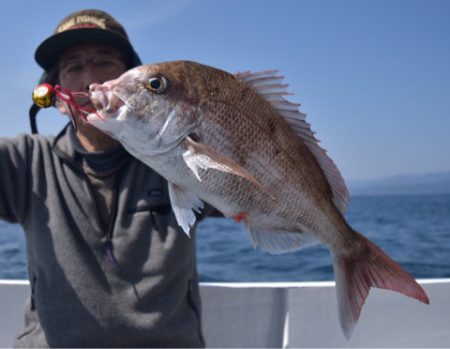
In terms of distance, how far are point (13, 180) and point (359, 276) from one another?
7.03ft

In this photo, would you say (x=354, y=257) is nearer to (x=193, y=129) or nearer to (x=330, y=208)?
(x=330, y=208)

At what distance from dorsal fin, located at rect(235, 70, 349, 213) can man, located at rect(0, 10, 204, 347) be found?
1.18 meters

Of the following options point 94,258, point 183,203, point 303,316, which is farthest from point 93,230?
point 303,316

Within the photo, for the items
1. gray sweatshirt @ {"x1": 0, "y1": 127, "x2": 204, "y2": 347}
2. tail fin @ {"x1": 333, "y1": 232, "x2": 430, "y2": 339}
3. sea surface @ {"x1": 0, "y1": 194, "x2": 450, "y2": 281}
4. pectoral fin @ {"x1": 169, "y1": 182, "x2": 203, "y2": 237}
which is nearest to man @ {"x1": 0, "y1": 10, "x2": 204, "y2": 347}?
gray sweatshirt @ {"x1": 0, "y1": 127, "x2": 204, "y2": 347}

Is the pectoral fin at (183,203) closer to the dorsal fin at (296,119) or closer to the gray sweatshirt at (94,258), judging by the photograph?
the dorsal fin at (296,119)

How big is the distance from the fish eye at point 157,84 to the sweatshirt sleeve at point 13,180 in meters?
1.53

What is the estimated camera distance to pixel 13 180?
8.95ft

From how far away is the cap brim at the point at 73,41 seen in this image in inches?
105

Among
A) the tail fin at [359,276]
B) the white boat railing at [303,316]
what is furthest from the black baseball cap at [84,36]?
the white boat railing at [303,316]

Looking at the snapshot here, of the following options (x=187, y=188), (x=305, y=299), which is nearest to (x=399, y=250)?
(x=305, y=299)

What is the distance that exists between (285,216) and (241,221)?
0.61ft

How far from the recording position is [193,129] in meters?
1.63

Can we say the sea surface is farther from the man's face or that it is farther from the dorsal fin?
the dorsal fin

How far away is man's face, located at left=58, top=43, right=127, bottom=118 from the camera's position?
9.09ft
